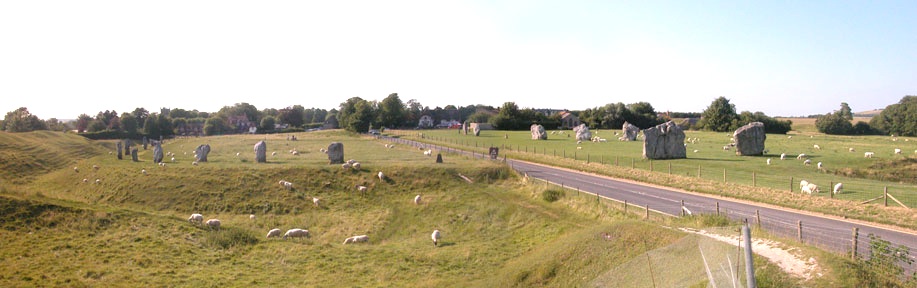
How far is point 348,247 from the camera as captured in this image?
971 inches

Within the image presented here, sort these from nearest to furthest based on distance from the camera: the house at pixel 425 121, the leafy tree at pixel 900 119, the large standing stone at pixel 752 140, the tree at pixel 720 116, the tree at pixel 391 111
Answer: the large standing stone at pixel 752 140, the leafy tree at pixel 900 119, the tree at pixel 720 116, the tree at pixel 391 111, the house at pixel 425 121

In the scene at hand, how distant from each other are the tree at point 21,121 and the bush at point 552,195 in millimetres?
125673

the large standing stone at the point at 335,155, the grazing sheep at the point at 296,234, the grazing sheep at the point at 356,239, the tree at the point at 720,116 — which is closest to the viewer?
the grazing sheep at the point at 356,239

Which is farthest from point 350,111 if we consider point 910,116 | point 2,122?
point 910,116

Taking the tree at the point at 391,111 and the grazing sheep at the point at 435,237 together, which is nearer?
the grazing sheep at the point at 435,237

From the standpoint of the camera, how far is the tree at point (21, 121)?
363 feet

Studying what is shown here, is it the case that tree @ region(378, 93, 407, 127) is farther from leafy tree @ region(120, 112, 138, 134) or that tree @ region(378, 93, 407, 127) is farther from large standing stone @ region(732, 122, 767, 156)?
large standing stone @ region(732, 122, 767, 156)

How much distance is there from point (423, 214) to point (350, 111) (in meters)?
99.1

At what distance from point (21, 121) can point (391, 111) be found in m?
81.1

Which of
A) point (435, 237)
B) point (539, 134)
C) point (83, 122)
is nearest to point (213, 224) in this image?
point (435, 237)

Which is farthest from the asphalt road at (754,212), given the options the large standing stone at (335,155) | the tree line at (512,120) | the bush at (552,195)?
the tree line at (512,120)

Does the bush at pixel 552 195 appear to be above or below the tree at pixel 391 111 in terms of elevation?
below

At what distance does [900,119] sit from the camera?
107 m

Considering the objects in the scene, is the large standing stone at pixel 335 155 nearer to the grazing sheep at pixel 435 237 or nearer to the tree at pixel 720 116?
the grazing sheep at pixel 435 237
